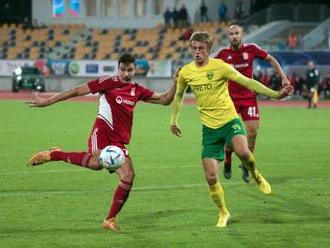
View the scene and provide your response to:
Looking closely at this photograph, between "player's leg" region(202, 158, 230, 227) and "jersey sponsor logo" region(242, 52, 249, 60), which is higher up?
"jersey sponsor logo" region(242, 52, 249, 60)

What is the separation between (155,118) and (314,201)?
67.4 ft

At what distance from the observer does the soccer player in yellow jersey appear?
11930 millimetres

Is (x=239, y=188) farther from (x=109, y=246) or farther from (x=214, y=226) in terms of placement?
(x=109, y=246)

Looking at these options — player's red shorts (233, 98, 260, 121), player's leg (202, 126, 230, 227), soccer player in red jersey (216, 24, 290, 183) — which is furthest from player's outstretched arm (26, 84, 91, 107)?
player's red shorts (233, 98, 260, 121)

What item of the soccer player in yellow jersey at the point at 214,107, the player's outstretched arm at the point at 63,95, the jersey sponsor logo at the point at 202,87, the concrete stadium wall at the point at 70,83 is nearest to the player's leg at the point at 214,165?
the soccer player in yellow jersey at the point at 214,107

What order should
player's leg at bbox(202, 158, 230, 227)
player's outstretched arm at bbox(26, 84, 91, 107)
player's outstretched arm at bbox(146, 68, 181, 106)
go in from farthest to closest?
player's outstretched arm at bbox(146, 68, 181, 106)
player's leg at bbox(202, 158, 230, 227)
player's outstretched arm at bbox(26, 84, 91, 107)

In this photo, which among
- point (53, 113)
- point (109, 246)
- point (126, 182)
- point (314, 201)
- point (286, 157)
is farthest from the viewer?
point (53, 113)

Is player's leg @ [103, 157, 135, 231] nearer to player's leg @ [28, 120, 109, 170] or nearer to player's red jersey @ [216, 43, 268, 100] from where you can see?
player's leg @ [28, 120, 109, 170]

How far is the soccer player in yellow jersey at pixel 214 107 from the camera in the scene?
11930 mm

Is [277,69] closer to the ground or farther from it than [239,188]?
farther from it

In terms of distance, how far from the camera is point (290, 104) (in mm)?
45188

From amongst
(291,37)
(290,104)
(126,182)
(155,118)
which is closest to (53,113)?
(155,118)

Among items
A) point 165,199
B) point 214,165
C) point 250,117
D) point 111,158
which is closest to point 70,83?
point 250,117

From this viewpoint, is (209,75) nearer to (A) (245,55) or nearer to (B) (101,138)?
(B) (101,138)
